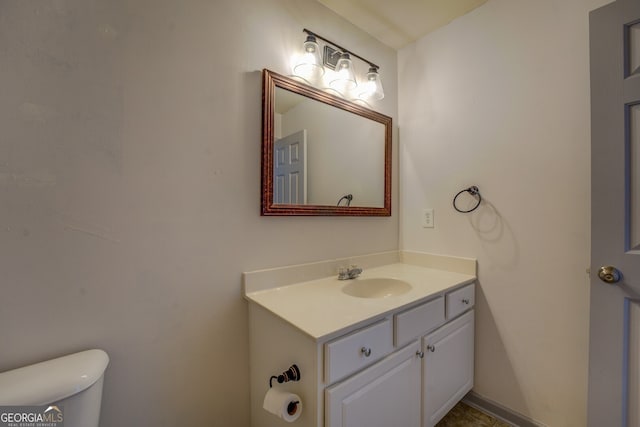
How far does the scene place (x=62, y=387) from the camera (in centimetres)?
70

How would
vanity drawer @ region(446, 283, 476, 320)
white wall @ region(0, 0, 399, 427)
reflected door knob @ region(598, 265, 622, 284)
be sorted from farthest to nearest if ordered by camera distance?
vanity drawer @ region(446, 283, 476, 320)
reflected door knob @ region(598, 265, 622, 284)
white wall @ region(0, 0, 399, 427)

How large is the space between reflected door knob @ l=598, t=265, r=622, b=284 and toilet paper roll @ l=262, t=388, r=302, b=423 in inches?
48.9

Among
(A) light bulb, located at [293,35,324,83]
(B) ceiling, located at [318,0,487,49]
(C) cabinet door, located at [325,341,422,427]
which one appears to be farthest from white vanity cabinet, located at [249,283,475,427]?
(B) ceiling, located at [318,0,487,49]

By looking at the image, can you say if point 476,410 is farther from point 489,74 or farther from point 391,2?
point 391,2


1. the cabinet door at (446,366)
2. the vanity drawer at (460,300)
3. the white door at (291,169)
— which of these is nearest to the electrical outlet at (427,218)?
the vanity drawer at (460,300)

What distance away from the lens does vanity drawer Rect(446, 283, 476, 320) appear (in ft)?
4.33

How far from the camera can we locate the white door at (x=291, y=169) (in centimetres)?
126

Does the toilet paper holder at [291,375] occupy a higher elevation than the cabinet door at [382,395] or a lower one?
higher

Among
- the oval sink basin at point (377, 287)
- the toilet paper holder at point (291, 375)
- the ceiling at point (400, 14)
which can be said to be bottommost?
the toilet paper holder at point (291, 375)

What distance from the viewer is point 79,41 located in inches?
33.7

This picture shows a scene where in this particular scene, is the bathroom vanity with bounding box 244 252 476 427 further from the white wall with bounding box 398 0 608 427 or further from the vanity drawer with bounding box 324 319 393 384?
the white wall with bounding box 398 0 608 427

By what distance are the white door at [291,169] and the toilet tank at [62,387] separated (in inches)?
33.8

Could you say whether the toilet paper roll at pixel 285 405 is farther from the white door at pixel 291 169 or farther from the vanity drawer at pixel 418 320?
the white door at pixel 291 169

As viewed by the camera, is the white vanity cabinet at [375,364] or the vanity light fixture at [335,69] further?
the vanity light fixture at [335,69]
